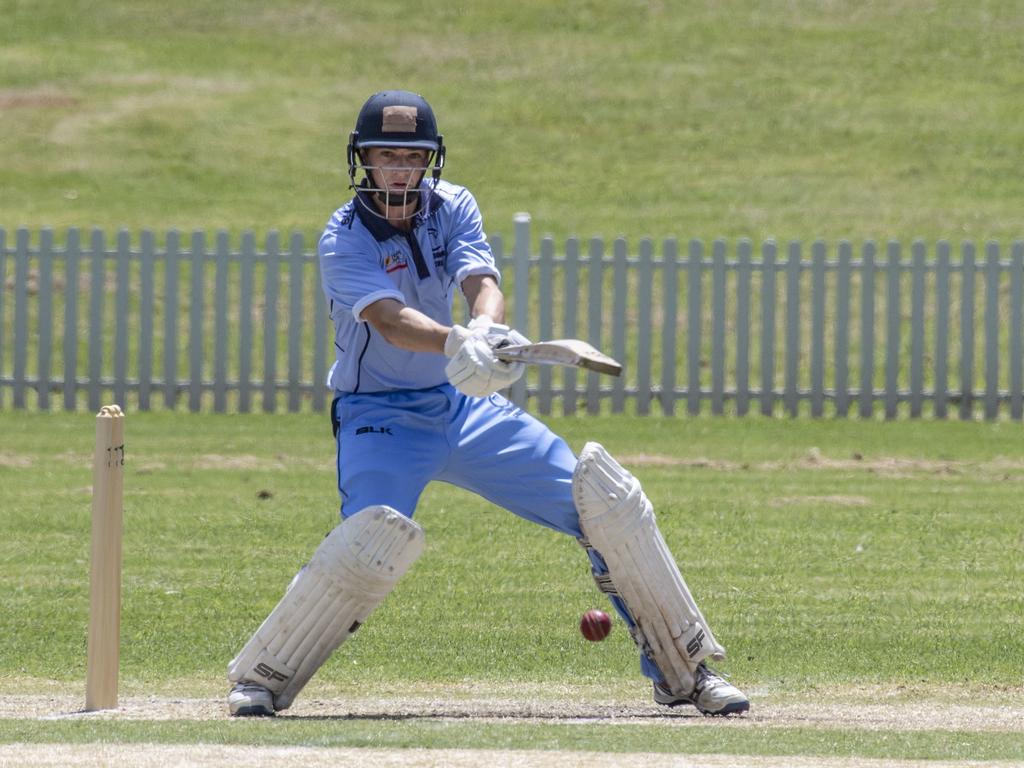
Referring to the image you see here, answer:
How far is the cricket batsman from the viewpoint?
6152mm

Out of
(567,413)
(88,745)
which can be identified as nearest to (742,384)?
(567,413)

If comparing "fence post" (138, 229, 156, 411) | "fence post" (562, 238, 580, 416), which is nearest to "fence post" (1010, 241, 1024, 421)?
"fence post" (562, 238, 580, 416)

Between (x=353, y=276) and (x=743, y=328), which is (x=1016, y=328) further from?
(x=353, y=276)

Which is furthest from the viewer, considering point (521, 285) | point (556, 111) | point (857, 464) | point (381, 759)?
point (556, 111)

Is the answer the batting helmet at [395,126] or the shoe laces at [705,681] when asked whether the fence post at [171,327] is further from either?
the shoe laces at [705,681]

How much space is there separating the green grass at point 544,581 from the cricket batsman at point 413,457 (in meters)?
0.48

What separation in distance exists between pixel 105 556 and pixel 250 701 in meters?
0.69

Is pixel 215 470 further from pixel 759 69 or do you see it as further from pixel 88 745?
pixel 759 69

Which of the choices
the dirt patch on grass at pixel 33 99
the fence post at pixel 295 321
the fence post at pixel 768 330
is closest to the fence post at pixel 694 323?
the fence post at pixel 768 330

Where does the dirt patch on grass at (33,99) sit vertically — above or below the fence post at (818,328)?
above

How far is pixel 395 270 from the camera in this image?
Result: 6418mm

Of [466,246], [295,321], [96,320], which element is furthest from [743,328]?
[466,246]

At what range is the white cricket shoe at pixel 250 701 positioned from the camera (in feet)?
20.4

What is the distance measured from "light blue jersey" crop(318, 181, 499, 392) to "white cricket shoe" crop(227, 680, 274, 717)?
1.08 meters
